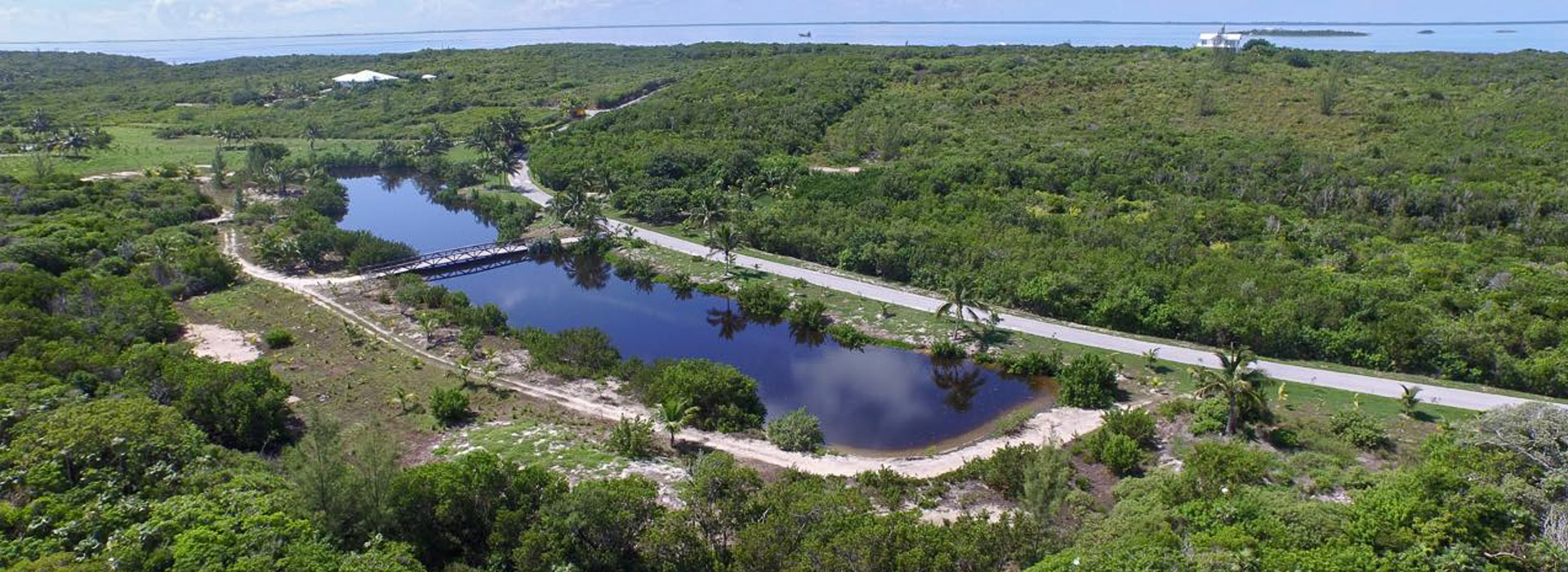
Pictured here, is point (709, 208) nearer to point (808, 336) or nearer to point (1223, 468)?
point (808, 336)

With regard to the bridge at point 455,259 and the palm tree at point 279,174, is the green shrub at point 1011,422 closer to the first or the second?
the bridge at point 455,259

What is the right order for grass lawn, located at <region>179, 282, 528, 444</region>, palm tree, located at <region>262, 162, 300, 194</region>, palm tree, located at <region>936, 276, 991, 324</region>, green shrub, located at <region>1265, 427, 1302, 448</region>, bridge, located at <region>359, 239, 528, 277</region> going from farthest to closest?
palm tree, located at <region>262, 162, 300, 194</region>
bridge, located at <region>359, 239, 528, 277</region>
palm tree, located at <region>936, 276, 991, 324</region>
grass lawn, located at <region>179, 282, 528, 444</region>
green shrub, located at <region>1265, 427, 1302, 448</region>

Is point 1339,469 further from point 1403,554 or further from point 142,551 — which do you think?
point 142,551

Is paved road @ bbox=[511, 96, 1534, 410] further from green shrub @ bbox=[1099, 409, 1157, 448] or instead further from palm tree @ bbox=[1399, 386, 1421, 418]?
green shrub @ bbox=[1099, 409, 1157, 448]

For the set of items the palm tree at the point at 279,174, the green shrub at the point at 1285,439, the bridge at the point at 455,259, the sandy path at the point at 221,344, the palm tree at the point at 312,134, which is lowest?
the green shrub at the point at 1285,439

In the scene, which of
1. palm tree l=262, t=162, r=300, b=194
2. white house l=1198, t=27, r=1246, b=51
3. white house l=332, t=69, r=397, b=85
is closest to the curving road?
palm tree l=262, t=162, r=300, b=194

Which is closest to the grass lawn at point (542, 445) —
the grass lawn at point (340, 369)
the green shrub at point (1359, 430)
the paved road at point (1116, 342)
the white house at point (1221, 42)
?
the grass lawn at point (340, 369)

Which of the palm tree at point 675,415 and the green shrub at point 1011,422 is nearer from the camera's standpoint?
the palm tree at point 675,415
